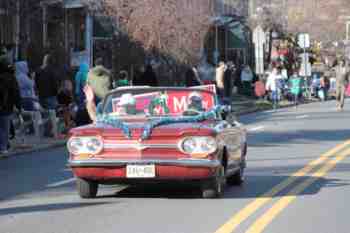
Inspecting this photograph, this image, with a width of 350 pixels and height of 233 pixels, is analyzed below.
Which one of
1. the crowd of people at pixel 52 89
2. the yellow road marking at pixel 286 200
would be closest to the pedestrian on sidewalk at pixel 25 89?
the crowd of people at pixel 52 89

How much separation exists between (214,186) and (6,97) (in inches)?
306

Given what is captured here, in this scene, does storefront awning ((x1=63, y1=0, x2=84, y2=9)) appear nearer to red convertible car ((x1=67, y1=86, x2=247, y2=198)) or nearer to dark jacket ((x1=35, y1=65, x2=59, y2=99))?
dark jacket ((x1=35, y1=65, x2=59, y2=99))

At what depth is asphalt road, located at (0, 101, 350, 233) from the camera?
10445 millimetres

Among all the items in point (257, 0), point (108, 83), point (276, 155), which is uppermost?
point (257, 0)

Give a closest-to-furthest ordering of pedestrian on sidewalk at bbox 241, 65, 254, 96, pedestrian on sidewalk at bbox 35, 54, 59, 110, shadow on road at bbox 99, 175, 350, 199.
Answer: shadow on road at bbox 99, 175, 350, 199 < pedestrian on sidewalk at bbox 35, 54, 59, 110 < pedestrian on sidewalk at bbox 241, 65, 254, 96

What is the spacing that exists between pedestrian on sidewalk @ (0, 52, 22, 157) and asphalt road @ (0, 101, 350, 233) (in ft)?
2.32

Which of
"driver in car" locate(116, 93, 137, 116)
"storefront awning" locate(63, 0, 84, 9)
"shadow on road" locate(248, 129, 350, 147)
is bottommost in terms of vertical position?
"shadow on road" locate(248, 129, 350, 147)

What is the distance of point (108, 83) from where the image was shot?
21734 mm

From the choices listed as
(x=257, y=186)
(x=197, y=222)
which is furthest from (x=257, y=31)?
(x=197, y=222)

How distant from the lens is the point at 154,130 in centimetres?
1202

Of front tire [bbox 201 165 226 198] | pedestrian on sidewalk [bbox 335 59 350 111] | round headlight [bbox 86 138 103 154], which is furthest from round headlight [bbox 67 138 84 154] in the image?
pedestrian on sidewalk [bbox 335 59 350 111]

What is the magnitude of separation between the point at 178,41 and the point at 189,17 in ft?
4.44

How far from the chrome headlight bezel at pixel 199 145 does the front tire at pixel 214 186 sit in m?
0.39

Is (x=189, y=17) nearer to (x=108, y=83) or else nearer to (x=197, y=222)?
(x=108, y=83)
